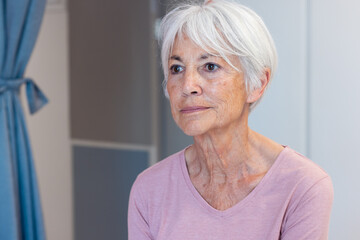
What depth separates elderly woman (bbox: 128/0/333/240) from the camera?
1.42 m

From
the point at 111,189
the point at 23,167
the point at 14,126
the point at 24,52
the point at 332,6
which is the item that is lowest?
the point at 111,189

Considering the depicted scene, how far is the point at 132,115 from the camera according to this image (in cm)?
324

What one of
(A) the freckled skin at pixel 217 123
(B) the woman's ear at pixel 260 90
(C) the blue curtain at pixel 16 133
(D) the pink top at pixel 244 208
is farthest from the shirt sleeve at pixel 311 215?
(C) the blue curtain at pixel 16 133

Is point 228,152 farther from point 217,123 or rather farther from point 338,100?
point 338,100

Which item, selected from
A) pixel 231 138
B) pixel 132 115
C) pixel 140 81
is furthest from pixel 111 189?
pixel 231 138

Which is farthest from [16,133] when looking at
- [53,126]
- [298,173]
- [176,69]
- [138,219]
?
[298,173]

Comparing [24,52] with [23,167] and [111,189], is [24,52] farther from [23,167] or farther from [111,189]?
[111,189]

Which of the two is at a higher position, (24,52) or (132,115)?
(24,52)

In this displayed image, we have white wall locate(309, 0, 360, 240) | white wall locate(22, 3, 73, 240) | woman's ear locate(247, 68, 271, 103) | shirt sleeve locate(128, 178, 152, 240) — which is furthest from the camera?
white wall locate(22, 3, 73, 240)

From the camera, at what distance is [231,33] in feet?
4.64

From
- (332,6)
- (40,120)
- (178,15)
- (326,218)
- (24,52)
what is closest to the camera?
(326,218)

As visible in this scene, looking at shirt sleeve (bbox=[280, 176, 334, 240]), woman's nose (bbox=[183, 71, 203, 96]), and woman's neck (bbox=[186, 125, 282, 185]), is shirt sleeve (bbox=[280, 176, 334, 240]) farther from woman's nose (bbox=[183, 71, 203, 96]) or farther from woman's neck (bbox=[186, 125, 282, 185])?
woman's nose (bbox=[183, 71, 203, 96])

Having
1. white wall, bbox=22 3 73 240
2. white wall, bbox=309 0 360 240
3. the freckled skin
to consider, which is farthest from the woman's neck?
white wall, bbox=22 3 73 240

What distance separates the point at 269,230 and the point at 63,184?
2.06 meters
